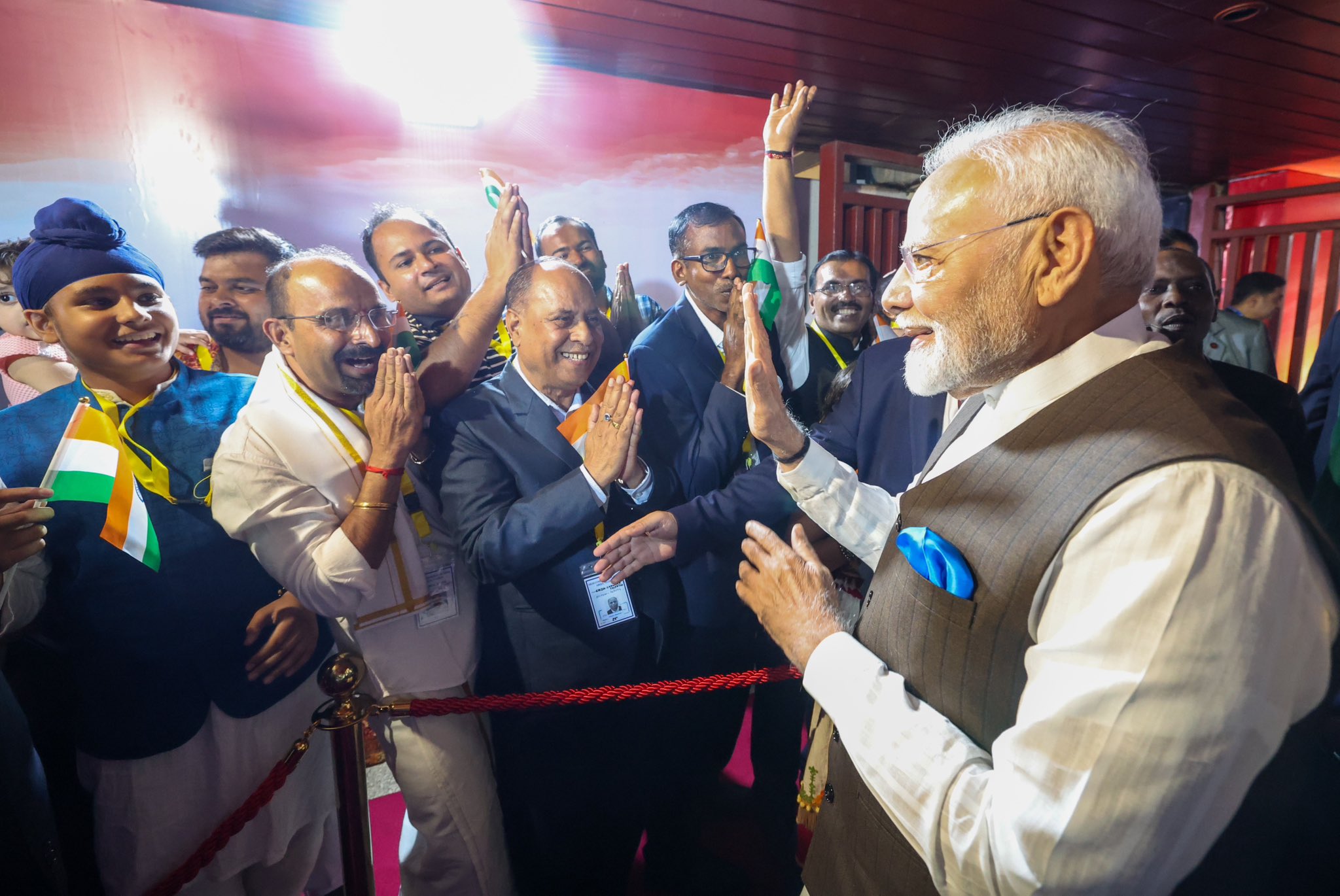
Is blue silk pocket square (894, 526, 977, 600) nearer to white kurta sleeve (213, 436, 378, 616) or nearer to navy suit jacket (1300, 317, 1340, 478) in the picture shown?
white kurta sleeve (213, 436, 378, 616)

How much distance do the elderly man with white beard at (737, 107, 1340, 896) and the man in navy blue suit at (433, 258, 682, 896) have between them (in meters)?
0.83

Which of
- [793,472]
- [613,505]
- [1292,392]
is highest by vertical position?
[1292,392]

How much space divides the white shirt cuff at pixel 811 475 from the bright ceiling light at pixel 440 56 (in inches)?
57.4

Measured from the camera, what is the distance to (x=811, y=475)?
1795 millimetres

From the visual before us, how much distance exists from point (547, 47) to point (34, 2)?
4.14ft

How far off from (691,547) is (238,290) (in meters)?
1.59

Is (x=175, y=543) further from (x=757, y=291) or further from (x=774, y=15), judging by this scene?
(x=774, y=15)

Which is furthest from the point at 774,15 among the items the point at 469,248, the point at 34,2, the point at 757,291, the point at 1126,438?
the point at 34,2

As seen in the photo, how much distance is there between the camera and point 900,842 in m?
1.14

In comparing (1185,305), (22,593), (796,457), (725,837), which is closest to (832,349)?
(796,457)

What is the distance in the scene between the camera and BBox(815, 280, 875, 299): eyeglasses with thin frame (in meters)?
2.72

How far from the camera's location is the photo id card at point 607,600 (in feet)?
6.88

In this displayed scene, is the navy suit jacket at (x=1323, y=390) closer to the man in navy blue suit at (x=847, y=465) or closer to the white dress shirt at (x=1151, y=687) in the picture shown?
the man in navy blue suit at (x=847, y=465)

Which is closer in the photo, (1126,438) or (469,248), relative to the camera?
(1126,438)
